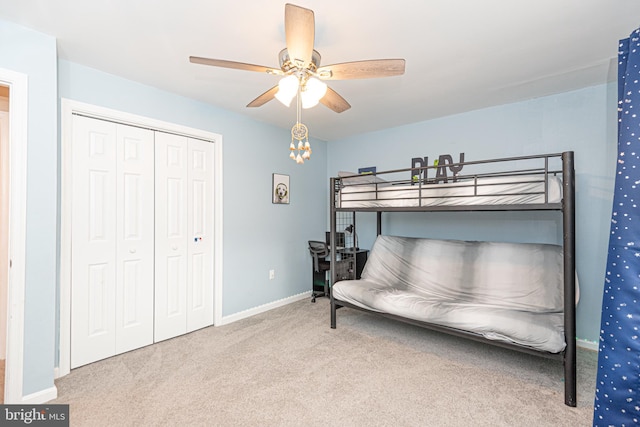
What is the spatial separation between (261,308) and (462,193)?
2.60 meters

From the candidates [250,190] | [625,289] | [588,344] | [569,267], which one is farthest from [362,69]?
[588,344]

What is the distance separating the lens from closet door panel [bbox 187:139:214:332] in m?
3.08

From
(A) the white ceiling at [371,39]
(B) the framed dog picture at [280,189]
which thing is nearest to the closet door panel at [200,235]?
(A) the white ceiling at [371,39]

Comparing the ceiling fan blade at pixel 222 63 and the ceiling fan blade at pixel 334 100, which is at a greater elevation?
the ceiling fan blade at pixel 222 63

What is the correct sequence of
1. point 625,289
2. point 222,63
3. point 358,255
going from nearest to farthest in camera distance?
1. point 625,289
2. point 222,63
3. point 358,255

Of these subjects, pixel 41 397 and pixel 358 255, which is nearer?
pixel 41 397

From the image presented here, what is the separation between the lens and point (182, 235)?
3.01 m

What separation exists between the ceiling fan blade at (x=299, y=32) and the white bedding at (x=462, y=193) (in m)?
1.61

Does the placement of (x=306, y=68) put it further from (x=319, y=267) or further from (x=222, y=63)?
(x=319, y=267)

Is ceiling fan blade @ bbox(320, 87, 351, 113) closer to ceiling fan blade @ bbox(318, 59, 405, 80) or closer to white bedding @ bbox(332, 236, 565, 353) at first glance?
ceiling fan blade @ bbox(318, 59, 405, 80)

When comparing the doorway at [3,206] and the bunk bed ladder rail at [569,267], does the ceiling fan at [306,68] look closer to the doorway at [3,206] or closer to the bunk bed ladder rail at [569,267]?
the bunk bed ladder rail at [569,267]

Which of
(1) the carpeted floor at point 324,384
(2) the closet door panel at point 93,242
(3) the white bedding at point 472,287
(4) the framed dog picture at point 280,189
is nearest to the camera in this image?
(1) the carpeted floor at point 324,384

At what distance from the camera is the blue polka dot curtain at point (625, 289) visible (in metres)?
1.30

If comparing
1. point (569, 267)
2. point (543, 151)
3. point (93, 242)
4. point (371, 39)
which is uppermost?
point (371, 39)
